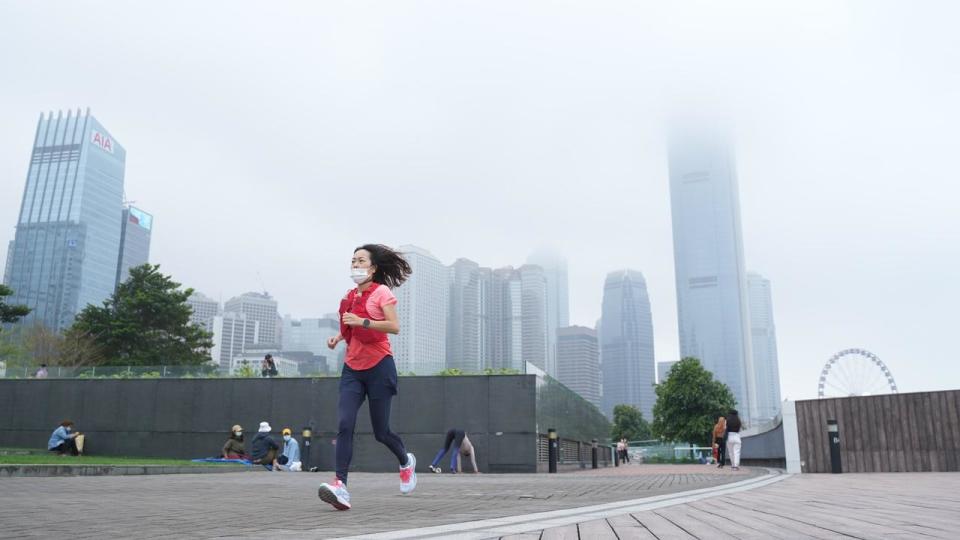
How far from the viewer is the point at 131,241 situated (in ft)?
631

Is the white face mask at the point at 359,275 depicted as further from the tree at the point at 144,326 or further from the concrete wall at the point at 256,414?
the tree at the point at 144,326

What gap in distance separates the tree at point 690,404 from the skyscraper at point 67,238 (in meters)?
136

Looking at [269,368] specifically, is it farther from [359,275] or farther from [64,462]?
[359,275]

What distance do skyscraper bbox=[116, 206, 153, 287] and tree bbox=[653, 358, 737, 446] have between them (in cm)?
16230

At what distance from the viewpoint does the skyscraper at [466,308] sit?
510 ft

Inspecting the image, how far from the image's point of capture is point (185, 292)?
159 feet

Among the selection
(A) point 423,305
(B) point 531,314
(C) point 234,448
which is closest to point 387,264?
(C) point 234,448

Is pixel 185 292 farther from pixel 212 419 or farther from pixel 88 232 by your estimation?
pixel 88 232

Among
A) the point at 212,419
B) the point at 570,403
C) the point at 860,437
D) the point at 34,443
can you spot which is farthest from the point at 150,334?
the point at 860,437

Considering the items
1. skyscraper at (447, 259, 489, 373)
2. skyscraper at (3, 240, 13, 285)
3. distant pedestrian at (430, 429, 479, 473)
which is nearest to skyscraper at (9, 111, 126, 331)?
skyscraper at (3, 240, 13, 285)

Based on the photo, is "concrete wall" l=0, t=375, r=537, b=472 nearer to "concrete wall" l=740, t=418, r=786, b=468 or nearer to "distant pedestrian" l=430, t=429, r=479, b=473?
"distant pedestrian" l=430, t=429, r=479, b=473

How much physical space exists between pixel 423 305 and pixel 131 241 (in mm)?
99163

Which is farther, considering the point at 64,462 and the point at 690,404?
the point at 690,404

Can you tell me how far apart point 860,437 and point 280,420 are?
50.8 ft
